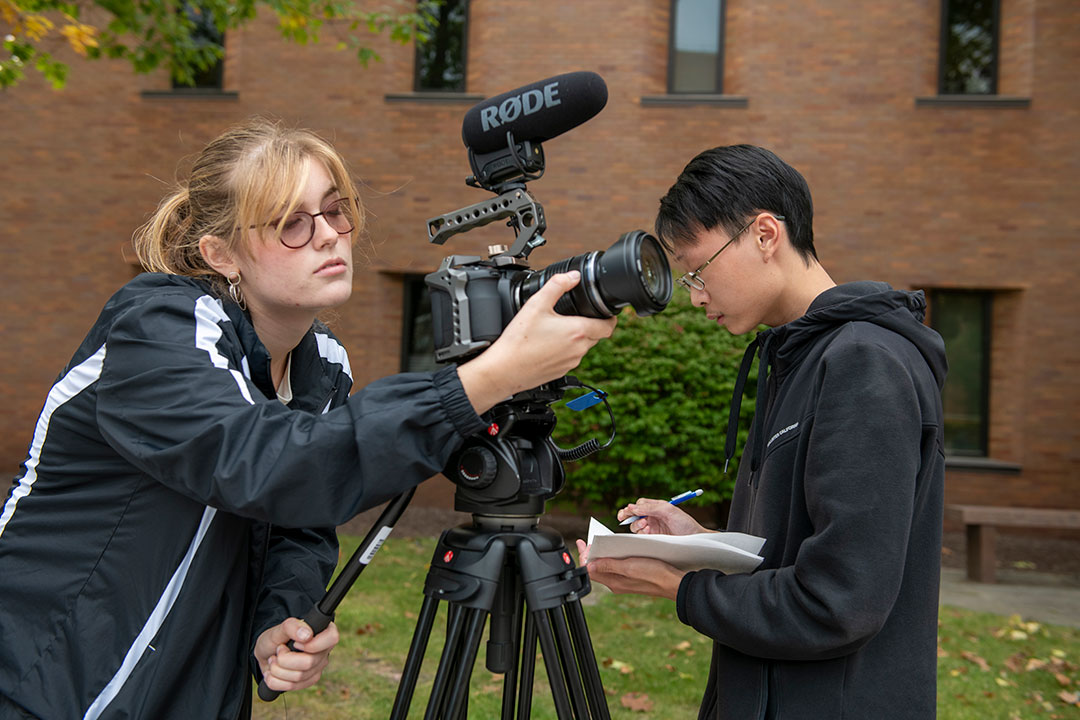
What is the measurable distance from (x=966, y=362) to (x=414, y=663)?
9318mm

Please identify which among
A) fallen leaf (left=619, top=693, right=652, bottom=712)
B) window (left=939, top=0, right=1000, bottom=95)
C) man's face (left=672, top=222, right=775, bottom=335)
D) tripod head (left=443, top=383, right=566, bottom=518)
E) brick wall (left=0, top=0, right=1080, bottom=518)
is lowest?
fallen leaf (left=619, top=693, right=652, bottom=712)

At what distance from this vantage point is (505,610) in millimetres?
1910

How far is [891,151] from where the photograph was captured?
30.5 ft

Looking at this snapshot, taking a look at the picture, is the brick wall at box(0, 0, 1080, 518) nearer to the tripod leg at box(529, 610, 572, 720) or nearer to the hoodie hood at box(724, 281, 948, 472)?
the hoodie hood at box(724, 281, 948, 472)

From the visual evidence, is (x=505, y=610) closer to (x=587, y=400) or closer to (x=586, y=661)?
(x=586, y=661)

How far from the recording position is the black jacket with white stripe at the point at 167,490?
4.83 ft

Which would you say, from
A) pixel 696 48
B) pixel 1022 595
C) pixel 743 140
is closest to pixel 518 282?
pixel 1022 595

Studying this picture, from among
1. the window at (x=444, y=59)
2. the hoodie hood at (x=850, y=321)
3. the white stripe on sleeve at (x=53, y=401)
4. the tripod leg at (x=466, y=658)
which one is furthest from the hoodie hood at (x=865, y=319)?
the window at (x=444, y=59)

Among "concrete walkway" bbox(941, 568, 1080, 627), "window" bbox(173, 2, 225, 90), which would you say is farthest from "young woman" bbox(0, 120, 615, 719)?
"window" bbox(173, 2, 225, 90)

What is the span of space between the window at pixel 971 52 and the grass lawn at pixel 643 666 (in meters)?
6.06

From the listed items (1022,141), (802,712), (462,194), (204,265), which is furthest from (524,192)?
(1022,141)

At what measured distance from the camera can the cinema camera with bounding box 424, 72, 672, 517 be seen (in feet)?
5.26

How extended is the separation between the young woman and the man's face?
516mm

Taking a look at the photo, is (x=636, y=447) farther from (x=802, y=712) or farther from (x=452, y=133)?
(x=802, y=712)
